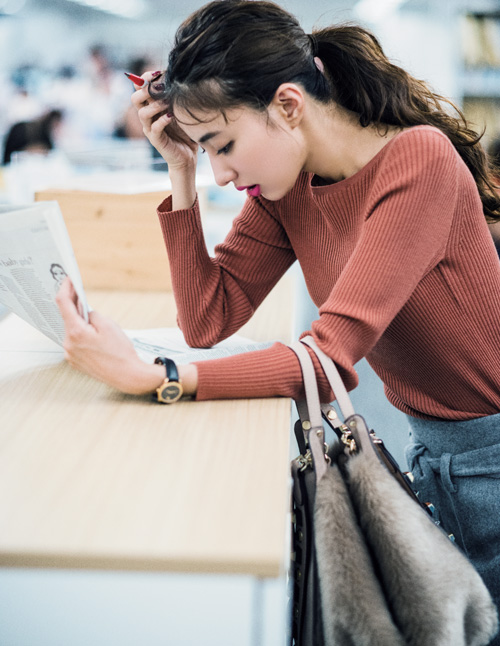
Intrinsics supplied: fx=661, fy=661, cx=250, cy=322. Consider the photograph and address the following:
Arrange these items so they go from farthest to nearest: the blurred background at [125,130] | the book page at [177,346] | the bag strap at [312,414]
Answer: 1. the blurred background at [125,130]
2. the book page at [177,346]
3. the bag strap at [312,414]

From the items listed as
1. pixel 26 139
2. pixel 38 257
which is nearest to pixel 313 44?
pixel 38 257

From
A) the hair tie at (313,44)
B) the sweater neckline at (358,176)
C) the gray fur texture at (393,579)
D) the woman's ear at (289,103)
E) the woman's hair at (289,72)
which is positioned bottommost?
the gray fur texture at (393,579)

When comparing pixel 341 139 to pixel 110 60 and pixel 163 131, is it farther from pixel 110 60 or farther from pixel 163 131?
pixel 110 60

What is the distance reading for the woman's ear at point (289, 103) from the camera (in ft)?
2.86

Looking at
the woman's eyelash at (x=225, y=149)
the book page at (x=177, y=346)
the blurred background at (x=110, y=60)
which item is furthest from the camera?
the blurred background at (x=110, y=60)

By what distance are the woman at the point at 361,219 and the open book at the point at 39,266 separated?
42 mm

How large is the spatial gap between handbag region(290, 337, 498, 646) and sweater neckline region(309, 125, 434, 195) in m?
0.36

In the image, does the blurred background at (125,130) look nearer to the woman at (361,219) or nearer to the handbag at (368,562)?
the woman at (361,219)

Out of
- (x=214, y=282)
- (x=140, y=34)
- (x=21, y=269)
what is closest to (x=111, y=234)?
(x=214, y=282)

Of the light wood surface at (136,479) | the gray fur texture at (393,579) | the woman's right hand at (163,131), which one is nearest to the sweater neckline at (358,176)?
the woman's right hand at (163,131)

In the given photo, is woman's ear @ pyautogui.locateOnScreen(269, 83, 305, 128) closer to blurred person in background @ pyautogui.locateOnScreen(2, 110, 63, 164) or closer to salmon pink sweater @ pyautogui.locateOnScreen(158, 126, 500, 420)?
salmon pink sweater @ pyautogui.locateOnScreen(158, 126, 500, 420)

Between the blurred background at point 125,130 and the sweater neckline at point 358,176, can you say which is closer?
the sweater neckline at point 358,176

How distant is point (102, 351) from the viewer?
0.78 m

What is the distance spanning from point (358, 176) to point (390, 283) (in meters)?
0.21
